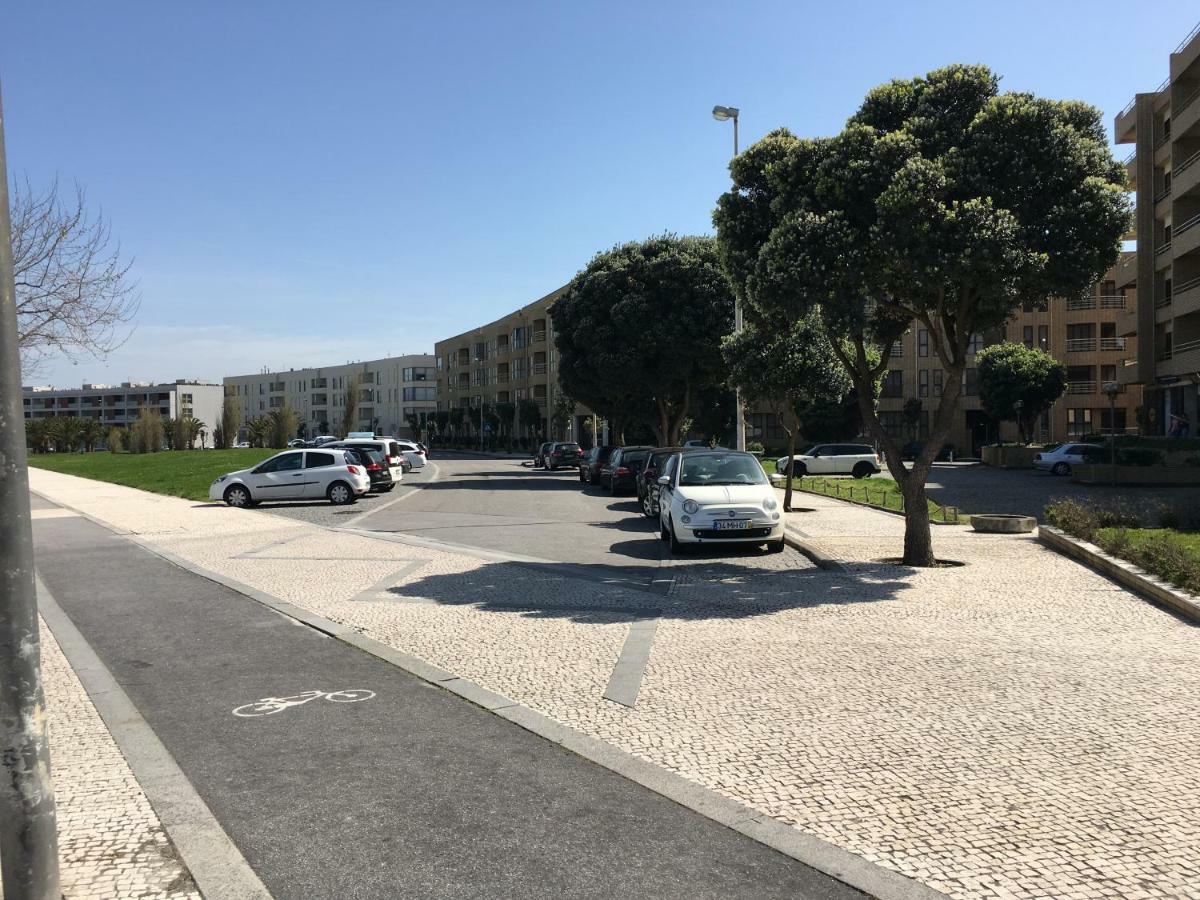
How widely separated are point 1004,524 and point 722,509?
612 cm

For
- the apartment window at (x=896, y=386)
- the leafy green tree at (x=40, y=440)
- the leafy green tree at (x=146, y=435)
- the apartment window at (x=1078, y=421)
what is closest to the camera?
the apartment window at (x=1078, y=421)

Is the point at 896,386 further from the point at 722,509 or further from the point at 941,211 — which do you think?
the point at 941,211

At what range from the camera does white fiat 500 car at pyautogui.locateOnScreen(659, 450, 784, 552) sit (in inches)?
561

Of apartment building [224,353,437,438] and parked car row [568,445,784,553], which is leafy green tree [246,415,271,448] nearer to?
apartment building [224,353,437,438]

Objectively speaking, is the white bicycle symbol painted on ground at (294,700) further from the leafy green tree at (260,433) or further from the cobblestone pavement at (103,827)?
the leafy green tree at (260,433)

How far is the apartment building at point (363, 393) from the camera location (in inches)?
5536

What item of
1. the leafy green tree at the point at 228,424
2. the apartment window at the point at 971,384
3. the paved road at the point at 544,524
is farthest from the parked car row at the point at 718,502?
the leafy green tree at the point at 228,424

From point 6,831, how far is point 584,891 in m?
2.04

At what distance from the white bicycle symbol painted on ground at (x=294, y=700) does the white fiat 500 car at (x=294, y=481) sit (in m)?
20.6

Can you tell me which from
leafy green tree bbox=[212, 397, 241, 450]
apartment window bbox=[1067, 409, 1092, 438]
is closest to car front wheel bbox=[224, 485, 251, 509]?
apartment window bbox=[1067, 409, 1092, 438]

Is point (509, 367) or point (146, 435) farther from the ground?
point (509, 367)

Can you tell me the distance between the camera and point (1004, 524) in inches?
677

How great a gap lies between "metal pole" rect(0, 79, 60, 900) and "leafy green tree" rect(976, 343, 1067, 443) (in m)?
52.8

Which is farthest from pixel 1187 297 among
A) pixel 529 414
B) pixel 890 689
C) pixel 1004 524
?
pixel 529 414
